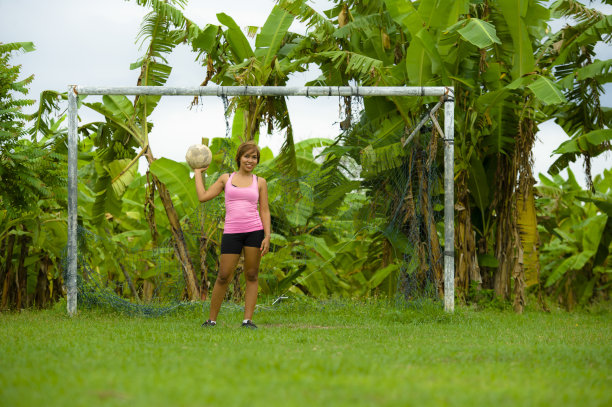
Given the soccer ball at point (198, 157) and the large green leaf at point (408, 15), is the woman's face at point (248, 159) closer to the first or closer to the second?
the soccer ball at point (198, 157)

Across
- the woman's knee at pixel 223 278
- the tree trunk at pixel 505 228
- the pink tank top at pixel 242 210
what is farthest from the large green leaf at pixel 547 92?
the woman's knee at pixel 223 278

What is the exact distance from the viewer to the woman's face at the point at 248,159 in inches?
266

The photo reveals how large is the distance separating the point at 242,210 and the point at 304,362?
262 centimetres

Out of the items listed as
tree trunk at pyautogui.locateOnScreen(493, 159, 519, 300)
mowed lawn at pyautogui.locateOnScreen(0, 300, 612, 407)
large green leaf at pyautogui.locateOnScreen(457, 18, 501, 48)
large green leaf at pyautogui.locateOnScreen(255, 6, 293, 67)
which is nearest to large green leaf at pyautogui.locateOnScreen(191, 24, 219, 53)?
large green leaf at pyautogui.locateOnScreen(255, 6, 293, 67)

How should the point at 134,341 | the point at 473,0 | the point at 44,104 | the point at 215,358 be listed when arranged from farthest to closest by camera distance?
the point at 473,0, the point at 44,104, the point at 134,341, the point at 215,358

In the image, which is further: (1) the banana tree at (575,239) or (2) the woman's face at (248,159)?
(1) the banana tree at (575,239)

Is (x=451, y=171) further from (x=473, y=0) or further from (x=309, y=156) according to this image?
(x=309, y=156)

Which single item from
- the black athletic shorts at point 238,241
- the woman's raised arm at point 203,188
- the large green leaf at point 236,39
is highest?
the large green leaf at point 236,39

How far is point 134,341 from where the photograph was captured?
5738 millimetres

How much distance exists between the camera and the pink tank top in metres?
6.75

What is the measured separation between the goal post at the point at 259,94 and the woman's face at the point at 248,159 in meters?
1.71

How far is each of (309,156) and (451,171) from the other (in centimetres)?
610

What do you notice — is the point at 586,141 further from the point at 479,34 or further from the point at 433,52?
the point at 479,34

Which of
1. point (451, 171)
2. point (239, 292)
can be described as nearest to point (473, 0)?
point (451, 171)
